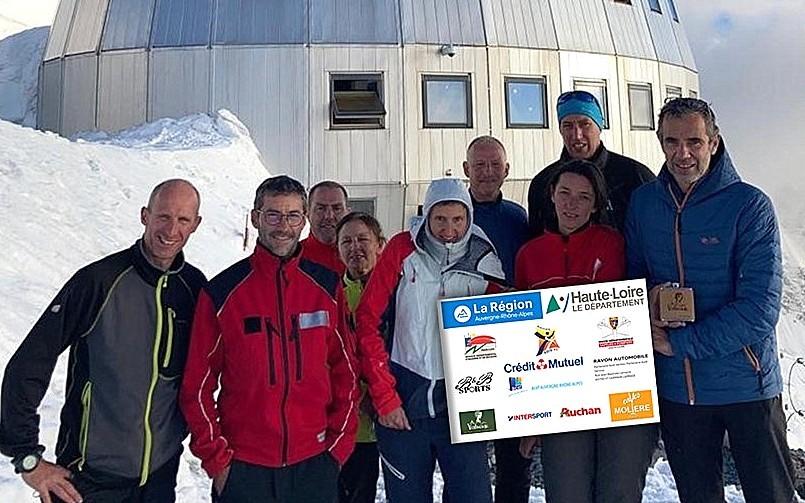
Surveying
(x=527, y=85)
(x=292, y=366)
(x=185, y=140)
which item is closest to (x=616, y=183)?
(x=292, y=366)

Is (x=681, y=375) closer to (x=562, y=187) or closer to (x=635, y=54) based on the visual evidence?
(x=562, y=187)

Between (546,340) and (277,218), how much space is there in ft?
4.37

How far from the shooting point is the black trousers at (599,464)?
10.2ft

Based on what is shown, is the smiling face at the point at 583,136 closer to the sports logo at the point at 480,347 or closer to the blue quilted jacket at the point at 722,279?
the blue quilted jacket at the point at 722,279

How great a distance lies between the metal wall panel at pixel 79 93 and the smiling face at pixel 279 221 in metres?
14.6

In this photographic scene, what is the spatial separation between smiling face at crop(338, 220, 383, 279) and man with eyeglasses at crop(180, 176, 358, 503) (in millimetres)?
881

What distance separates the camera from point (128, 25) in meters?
15.5

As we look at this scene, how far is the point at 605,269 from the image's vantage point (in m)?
3.24

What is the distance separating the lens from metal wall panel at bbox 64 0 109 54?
16078mm

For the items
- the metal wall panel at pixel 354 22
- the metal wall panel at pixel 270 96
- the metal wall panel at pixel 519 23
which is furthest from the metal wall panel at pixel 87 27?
the metal wall panel at pixel 519 23

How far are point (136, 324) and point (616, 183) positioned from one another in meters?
2.60

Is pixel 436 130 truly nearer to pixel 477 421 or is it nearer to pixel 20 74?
pixel 477 421

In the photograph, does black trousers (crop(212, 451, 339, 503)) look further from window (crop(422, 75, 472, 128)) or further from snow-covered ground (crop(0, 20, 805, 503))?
window (crop(422, 75, 472, 128))

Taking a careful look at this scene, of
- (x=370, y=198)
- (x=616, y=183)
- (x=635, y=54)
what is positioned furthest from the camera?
(x=635, y=54)
